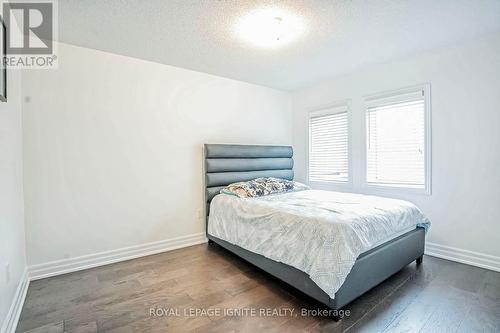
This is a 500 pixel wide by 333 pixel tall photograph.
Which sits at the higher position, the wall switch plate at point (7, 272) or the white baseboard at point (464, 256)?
the wall switch plate at point (7, 272)

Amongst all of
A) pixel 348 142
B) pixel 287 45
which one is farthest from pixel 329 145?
pixel 287 45

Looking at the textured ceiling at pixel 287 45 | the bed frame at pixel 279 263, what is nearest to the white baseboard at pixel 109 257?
the bed frame at pixel 279 263

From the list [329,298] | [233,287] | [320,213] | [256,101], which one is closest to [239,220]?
[233,287]

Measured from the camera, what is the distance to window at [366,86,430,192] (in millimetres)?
3027

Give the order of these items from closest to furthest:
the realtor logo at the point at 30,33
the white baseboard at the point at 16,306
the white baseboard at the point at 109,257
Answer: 1. the white baseboard at the point at 16,306
2. the realtor logo at the point at 30,33
3. the white baseboard at the point at 109,257

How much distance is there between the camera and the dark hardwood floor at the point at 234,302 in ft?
5.73

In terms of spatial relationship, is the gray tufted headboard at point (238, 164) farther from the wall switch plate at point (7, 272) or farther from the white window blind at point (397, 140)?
the wall switch plate at point (7, 272)

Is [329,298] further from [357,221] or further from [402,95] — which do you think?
[402,95]

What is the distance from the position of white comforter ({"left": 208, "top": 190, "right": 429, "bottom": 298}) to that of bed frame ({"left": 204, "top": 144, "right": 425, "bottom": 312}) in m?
0.09

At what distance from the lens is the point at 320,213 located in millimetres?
2152

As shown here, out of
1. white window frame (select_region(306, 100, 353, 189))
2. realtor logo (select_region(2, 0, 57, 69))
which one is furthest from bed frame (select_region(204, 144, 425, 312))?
realtor logo (select_region(2, 0, 57, 69))

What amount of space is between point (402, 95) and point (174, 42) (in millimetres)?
2840

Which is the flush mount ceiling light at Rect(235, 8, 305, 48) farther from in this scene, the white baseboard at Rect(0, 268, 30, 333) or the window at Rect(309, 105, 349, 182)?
the white baseboard at Rect(0, 268, 30, 333)

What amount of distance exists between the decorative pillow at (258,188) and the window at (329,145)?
85 centimetres
